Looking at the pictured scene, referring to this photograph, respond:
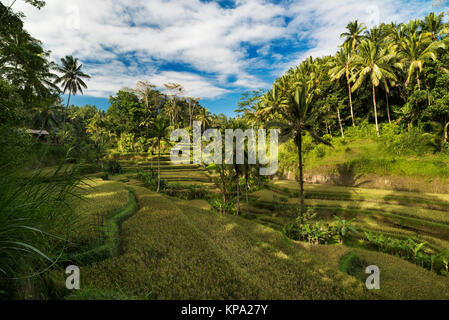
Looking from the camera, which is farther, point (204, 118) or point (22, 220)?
point (204, 118)

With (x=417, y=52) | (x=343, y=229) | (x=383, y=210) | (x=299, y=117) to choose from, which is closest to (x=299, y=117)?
(x=299, y=117)

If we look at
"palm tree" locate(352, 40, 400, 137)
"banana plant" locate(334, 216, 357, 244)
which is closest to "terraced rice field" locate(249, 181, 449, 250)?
"banana plant" locate(334, 216, 357, 244)

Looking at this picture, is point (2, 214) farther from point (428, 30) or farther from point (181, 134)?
point (181, 134)

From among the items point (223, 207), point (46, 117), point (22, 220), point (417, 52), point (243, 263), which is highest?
point (417, 52)

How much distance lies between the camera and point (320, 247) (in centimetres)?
970

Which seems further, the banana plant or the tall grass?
the banana plant

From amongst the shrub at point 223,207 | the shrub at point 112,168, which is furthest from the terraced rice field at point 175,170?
the shrub at point 223,207

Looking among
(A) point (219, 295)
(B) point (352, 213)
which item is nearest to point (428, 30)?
(B) point (352, 213)

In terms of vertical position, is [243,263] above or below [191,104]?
below

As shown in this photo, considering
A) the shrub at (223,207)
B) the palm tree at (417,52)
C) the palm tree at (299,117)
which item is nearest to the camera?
the palm tree at (299,117)

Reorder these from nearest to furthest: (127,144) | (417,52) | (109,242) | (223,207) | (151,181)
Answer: (109,242)
(223,207)
(417,52)
(151,181)
(127,144)

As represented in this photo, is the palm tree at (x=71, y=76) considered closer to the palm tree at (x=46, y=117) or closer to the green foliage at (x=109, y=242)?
the palm tree at (x=46, y=117)

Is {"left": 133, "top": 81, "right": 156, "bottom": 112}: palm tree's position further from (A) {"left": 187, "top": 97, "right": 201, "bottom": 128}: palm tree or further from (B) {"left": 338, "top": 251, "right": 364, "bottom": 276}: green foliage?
(B) {"left": 338, "top": 251, "right": 364, "bottom": 276}: green foliage

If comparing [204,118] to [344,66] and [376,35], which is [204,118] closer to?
[344,66]
